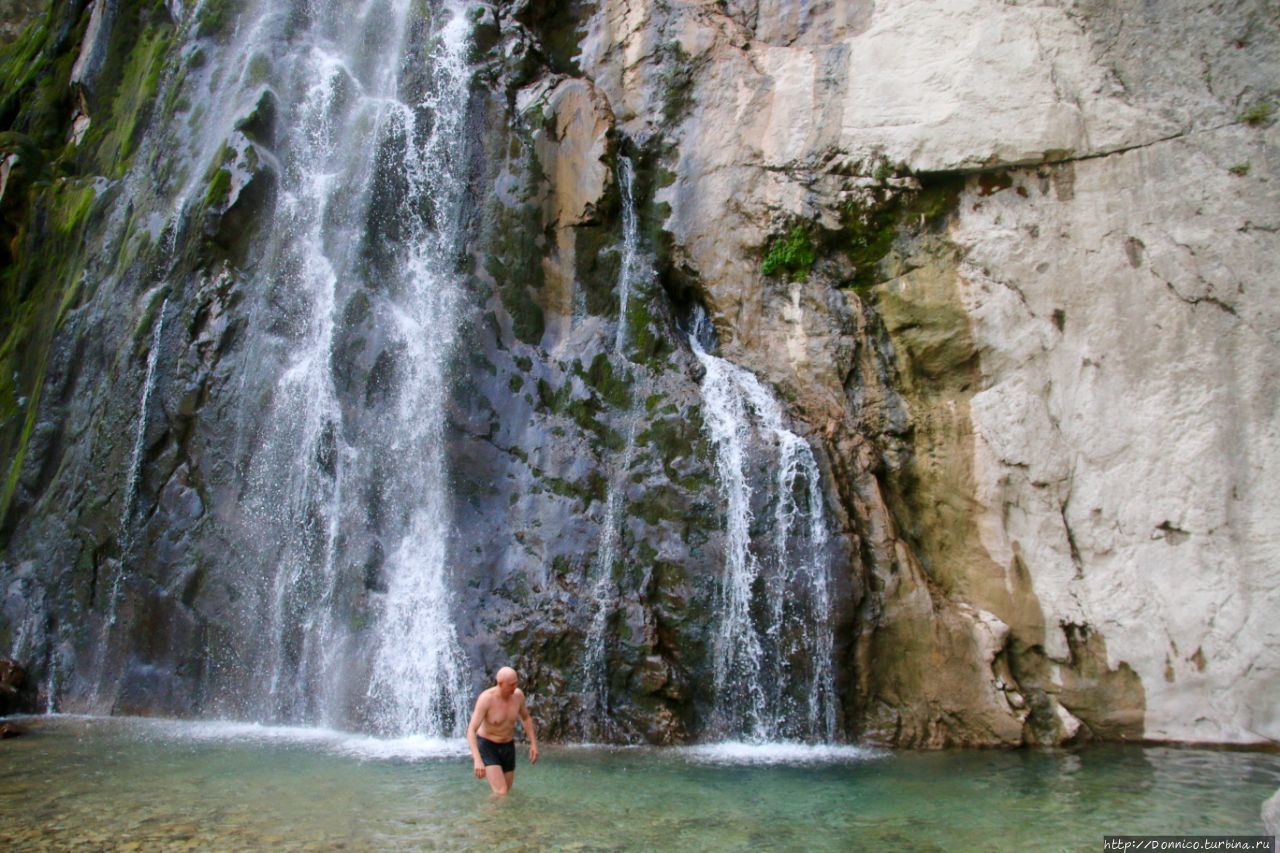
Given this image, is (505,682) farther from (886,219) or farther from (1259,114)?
(1259,114)

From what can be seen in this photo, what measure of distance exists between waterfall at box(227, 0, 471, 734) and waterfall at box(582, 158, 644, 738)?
1.55 m

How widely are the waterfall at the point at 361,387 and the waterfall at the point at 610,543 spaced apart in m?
1.55

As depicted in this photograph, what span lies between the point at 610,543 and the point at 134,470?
6.60 m

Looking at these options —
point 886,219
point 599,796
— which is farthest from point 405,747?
point 886,219

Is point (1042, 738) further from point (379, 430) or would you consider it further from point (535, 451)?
point (379, 430)

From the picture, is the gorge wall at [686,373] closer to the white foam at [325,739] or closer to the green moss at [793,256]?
the green moss at [793,256]

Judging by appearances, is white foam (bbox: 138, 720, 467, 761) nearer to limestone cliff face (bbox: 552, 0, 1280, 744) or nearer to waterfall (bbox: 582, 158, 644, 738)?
waterfall (bbox: 582, 158, 644, 738)

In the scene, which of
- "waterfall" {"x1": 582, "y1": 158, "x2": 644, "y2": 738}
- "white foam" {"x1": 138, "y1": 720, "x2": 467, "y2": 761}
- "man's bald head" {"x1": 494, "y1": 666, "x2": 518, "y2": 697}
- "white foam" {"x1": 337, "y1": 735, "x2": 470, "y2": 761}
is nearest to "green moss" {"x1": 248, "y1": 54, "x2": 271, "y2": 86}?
"waterfall" {"x1": 582, "y1": 158, "x2": 644, "y2": 738}

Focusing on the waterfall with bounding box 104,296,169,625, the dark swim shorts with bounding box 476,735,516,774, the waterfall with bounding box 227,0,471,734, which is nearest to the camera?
the dark swim shorts with bounding box 476,735,516,774

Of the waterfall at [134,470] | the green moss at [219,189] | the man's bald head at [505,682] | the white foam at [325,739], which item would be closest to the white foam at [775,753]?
the white foam at [325,739]

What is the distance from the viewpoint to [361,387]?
1251 centimetres

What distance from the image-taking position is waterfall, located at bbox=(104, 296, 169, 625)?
1217 centimetres

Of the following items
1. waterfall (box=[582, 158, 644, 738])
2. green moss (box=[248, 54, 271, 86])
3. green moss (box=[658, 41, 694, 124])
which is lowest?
waterfall (box=[582, 158, 644, 738])

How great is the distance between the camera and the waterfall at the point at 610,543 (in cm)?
1043
